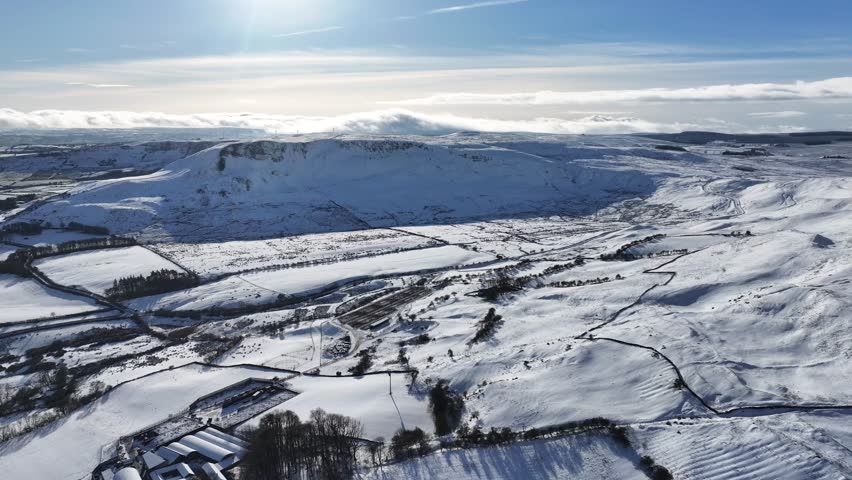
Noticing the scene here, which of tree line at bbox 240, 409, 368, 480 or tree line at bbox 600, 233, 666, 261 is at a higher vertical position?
tree line at bbox 600, 233, 666, 261

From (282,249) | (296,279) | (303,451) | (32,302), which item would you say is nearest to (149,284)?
(32,302)

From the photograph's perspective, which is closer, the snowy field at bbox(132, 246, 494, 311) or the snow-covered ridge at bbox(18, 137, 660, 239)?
the snowy field at bbox(132, 246, 494, 311)

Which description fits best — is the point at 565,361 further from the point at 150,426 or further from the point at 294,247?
the point at 294,247

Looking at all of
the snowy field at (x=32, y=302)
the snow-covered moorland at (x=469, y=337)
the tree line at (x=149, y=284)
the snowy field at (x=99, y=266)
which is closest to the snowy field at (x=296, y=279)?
the snow-covered moorland at (x=469, y=337)

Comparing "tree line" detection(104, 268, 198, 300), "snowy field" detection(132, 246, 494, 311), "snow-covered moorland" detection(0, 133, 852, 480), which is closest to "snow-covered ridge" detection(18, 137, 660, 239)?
"snow-covered moorland" detection(0, 133, 852, 480)

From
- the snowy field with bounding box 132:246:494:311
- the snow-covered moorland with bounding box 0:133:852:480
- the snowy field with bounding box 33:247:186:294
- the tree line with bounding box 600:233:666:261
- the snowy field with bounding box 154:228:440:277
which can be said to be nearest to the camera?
the snow-covered moorland with bounding box 0:133:852:480

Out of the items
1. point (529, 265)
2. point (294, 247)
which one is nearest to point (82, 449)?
point (529, 265)

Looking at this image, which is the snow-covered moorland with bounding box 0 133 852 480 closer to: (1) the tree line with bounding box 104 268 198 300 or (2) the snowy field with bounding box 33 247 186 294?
(2) the snowy field with bounding box 33 247 186 294

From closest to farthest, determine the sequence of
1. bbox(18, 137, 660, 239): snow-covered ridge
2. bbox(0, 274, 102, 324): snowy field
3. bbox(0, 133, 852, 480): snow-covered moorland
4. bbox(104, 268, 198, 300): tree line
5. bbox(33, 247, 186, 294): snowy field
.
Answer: bbox(0, 133, 852, 480): snow-covered moorland → bbox(0, 274, 102, 324): snowy field → bbox(104, 268, 198, 300): tree line → bbox(33, 247, 186, 294): snowy field → bbox(18, 137, 660, 239): snow-covered ridge
